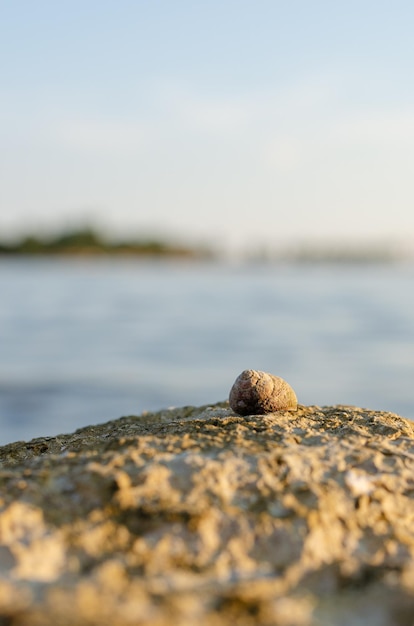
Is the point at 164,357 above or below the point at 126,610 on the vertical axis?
above

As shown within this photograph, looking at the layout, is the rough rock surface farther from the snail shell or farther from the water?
the water

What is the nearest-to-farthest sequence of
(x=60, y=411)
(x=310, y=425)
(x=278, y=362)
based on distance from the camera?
(x=310, y=425), (x=60, y=411), (x=278, y=362)

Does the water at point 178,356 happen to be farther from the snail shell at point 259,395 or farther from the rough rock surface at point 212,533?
the rough rock surface at point 212,533

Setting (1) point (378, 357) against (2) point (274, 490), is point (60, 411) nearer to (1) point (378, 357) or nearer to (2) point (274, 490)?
(1) point (378, 357)

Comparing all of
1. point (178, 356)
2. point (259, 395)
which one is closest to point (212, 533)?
point (259, 395)

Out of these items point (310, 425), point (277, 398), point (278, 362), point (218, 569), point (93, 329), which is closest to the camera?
point (218, 569)

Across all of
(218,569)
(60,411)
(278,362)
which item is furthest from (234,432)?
(278,362)
